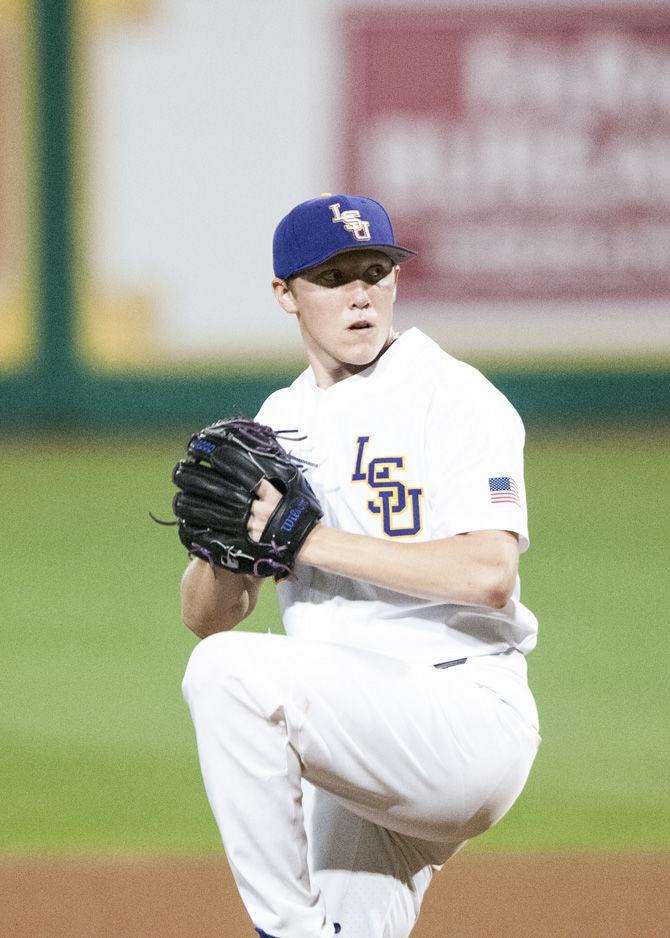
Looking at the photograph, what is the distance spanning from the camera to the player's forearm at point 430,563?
9.73 ft

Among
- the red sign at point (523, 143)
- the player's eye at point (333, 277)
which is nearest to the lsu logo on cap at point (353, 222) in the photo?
the player's eye at point (333, 277)

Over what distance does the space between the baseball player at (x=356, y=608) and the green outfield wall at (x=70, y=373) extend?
8.28m

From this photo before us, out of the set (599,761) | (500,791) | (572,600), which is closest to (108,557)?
(572,600)

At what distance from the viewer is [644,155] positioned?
459 inches

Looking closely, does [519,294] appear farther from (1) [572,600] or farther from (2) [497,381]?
(1) [572,600]

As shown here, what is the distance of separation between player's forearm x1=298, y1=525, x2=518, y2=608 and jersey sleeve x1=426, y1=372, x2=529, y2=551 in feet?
0.15

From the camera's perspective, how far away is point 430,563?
297cm

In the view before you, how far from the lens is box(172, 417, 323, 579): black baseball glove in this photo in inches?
120

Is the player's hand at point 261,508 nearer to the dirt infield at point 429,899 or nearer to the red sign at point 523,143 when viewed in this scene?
the dirt infield at point 429,899

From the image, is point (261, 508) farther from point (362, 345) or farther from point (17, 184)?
point (17, 184)

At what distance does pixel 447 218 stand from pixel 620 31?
1982 mm

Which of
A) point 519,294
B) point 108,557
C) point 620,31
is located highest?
point 620,31

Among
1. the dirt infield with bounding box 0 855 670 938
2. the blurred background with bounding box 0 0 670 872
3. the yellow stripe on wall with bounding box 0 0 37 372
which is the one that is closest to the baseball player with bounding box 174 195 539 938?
the dirt infield with bounding box 0 855 670 938

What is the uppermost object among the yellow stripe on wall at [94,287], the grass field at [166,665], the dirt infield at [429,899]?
the yellow stripe on wall at [94,287]
